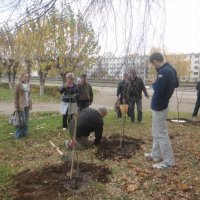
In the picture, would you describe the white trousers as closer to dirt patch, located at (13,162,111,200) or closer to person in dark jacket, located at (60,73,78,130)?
dirt patch, located at (13,162,111,200)

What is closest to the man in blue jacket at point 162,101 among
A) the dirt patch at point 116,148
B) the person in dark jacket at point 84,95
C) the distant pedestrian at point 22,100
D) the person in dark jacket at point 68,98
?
the dirt patch at point 116,148

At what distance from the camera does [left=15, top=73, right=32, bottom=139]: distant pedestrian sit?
26.8 feet

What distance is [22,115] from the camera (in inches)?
326

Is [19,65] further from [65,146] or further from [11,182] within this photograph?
[11,182]

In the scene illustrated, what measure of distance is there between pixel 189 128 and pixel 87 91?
10.5 ft

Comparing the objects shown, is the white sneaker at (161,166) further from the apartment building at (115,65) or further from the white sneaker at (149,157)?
the apartment building at (115,65)

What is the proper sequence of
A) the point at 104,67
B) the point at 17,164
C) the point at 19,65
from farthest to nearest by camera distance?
the point at 19,65 < the point at 17,164 < the point at 104,67

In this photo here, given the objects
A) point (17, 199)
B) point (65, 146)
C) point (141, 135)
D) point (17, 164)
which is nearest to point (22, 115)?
point (65, 146)

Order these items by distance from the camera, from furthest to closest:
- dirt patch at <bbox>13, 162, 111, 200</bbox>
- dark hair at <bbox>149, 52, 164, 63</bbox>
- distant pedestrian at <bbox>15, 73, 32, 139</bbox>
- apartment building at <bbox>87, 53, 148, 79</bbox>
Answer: distant pedestrian at <bbox>15, 73, 32, 139</bbox>, dark hair at <bbox>149, 52, 164, 63</bbox>, apartment building at <bbox>87, 53, 148, 79</bbox>, dirt patch at <bbox>13, 162, 111, 200</bbox>

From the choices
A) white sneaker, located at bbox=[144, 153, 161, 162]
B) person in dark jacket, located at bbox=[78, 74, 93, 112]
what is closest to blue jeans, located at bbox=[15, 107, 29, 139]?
person in dark jacket, located at bbox=[78, 74, 93, 112]

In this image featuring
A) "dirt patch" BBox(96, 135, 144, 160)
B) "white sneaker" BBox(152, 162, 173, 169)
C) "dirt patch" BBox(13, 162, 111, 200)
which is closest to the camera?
"dirt patch" BBox(13, 162, 111, 200)

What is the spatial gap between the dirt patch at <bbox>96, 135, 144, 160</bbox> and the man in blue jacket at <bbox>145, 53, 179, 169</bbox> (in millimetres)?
926

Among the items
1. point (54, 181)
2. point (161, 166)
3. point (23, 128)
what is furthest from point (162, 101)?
point (23, 128)

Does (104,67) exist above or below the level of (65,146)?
above
